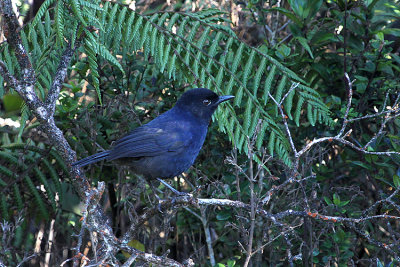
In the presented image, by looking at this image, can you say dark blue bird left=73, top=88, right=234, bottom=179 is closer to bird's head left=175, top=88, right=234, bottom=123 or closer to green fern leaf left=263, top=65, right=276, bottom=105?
bird's head left=175, top=88, right=234, bottom=123

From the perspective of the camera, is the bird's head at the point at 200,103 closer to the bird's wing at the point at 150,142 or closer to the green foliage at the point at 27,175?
the bird's wing at the point at 150,142

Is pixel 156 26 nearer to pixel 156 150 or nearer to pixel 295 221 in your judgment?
pixel 156 150

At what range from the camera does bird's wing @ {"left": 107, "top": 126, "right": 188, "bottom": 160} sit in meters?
3.98

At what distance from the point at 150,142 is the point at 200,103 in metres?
0.54

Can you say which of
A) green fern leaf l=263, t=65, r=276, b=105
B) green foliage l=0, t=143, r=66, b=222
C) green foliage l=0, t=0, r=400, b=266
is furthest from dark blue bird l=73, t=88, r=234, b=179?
green foliage l=0, t=143, r=66, b=222

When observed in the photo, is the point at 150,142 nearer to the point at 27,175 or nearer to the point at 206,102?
the point at 206,102

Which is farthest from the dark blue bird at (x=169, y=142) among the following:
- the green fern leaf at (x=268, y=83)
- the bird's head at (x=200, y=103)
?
the green fern leaf at (x=268, y=83)

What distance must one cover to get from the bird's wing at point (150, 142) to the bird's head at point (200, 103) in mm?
249

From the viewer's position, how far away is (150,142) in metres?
4.05

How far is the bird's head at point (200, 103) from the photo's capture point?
4.14 meters

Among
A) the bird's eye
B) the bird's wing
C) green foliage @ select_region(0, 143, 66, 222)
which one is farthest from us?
green foliage @ select_region(0, 143, 66, 222)

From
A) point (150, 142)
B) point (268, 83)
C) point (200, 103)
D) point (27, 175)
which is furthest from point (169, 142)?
point (27, 175)

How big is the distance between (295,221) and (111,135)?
1920 mm

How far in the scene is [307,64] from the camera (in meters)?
4.73
